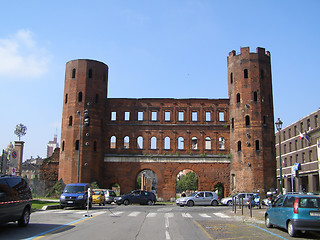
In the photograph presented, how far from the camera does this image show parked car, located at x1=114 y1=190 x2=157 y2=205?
34938 mm

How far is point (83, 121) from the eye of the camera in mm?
45125

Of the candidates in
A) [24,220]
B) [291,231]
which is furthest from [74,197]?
[291,231]

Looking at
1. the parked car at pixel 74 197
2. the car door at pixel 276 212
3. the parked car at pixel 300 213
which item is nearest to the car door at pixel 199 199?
A: the parked car at pixel 74 197

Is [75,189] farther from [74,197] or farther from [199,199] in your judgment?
[199,199]

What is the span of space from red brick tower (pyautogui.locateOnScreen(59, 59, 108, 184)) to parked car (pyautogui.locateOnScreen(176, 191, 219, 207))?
15.1m

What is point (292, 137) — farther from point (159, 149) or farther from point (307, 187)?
point (159, 149)

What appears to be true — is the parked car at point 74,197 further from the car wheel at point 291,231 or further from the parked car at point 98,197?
the car wheel at point 291,231

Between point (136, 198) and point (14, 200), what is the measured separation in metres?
23.6

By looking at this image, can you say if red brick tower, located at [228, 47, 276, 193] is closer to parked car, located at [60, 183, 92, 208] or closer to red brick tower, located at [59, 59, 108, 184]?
red brick tower, located at [59, 59, 108, 184]

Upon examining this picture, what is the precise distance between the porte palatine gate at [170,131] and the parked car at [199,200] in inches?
363

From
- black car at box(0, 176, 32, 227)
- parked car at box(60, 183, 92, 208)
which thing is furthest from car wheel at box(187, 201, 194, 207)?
black car at box(0, 176, 32, 227)

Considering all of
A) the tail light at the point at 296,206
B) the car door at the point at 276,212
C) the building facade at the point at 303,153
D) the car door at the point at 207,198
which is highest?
the building facade at the point at 303,153

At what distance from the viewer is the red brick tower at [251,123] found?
4325 centimetres

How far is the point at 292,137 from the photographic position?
6825cm
